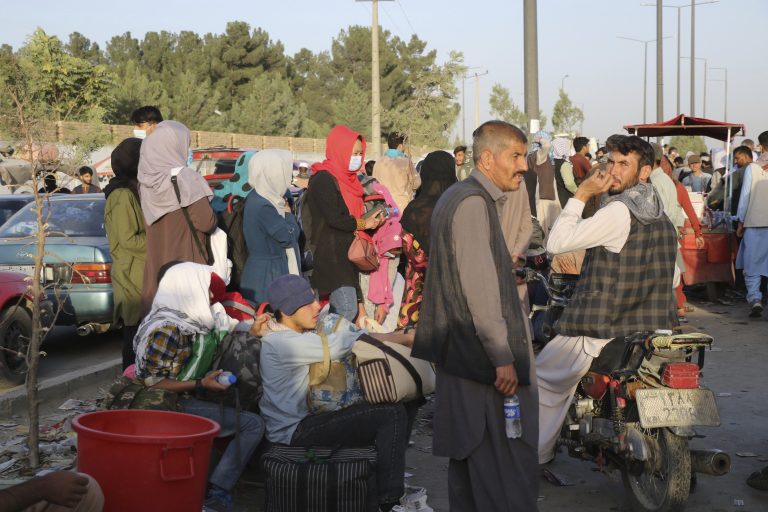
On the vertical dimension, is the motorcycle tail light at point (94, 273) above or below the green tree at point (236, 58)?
below

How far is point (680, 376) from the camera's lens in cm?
543

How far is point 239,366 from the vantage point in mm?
6020

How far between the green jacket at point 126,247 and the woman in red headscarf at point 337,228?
1.39 meters

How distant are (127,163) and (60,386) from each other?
1927 mm

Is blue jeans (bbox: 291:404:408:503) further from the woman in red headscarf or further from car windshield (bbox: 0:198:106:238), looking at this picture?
car windshield (bbox: 0:198:106:238)

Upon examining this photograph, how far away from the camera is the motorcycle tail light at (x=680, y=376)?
17.8ft

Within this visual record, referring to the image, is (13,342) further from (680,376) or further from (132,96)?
(132,96)

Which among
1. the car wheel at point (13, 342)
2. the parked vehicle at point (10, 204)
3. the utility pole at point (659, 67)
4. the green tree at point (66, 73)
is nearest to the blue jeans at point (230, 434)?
the car wheel at point (13, 342)

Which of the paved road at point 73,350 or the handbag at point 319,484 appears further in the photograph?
the paved road at point 73,350

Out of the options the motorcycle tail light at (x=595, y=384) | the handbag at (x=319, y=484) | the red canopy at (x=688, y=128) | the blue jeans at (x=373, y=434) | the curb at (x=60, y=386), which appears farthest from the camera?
the red canopy at (x=688, y=128)

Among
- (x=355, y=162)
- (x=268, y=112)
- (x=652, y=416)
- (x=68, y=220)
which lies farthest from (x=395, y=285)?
(x=268, y=112)

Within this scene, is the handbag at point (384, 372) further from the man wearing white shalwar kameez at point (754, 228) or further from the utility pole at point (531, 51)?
the utility pole at point (531, 51)

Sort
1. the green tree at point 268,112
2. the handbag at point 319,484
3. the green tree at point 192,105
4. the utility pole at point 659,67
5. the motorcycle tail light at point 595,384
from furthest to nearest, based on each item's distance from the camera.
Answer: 1. the green tree at point 268,112
2. the green tree at point 192,105
3. the utility pole at point 659,67
4. the motorcycle tail light at point 595,384
5. the handbag at point 319,484

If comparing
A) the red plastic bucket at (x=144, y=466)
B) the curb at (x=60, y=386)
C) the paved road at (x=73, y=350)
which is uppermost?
the red plastic bucket at (x=144, y=466)
